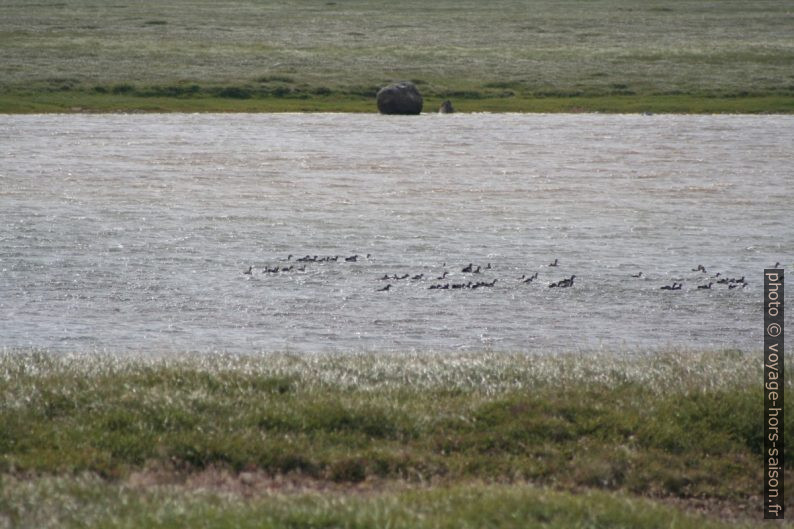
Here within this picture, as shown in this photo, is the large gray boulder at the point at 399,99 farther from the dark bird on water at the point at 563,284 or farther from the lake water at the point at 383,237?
the dark bird on water at the point at 563,284

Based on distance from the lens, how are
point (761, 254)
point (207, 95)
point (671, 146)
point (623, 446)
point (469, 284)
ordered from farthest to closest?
point (207, 95) < point (671, 146) < point (761, 254) < point (469, 284) < point (623, 446)

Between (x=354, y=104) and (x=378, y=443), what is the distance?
52.3 meters

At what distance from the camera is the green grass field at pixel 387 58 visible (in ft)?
212

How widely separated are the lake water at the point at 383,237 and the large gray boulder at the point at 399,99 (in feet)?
30.3

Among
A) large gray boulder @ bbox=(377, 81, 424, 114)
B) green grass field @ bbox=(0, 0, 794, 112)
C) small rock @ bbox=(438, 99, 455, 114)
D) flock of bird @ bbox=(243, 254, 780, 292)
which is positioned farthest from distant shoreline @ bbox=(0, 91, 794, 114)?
flock of bird @ bbox=(243, 254, 780, 292)

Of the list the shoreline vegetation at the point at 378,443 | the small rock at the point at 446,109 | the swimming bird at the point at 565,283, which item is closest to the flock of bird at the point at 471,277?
the swimming bird at the point at 565,283

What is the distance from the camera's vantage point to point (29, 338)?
53.0 feet

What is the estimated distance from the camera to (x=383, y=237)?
81.0ft

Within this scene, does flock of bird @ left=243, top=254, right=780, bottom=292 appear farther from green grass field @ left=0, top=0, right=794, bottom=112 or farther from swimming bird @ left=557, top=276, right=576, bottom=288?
green grass field @ left=0, top=0, right=794, bottom=112

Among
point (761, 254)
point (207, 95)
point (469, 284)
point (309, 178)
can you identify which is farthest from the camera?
point (207, 95)

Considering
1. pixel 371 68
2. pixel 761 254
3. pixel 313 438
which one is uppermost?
pixel 313 438

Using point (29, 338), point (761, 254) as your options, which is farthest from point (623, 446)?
point (761, 254)

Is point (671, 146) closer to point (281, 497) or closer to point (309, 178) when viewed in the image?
point (309, 178)

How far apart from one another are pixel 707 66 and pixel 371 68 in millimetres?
23537
